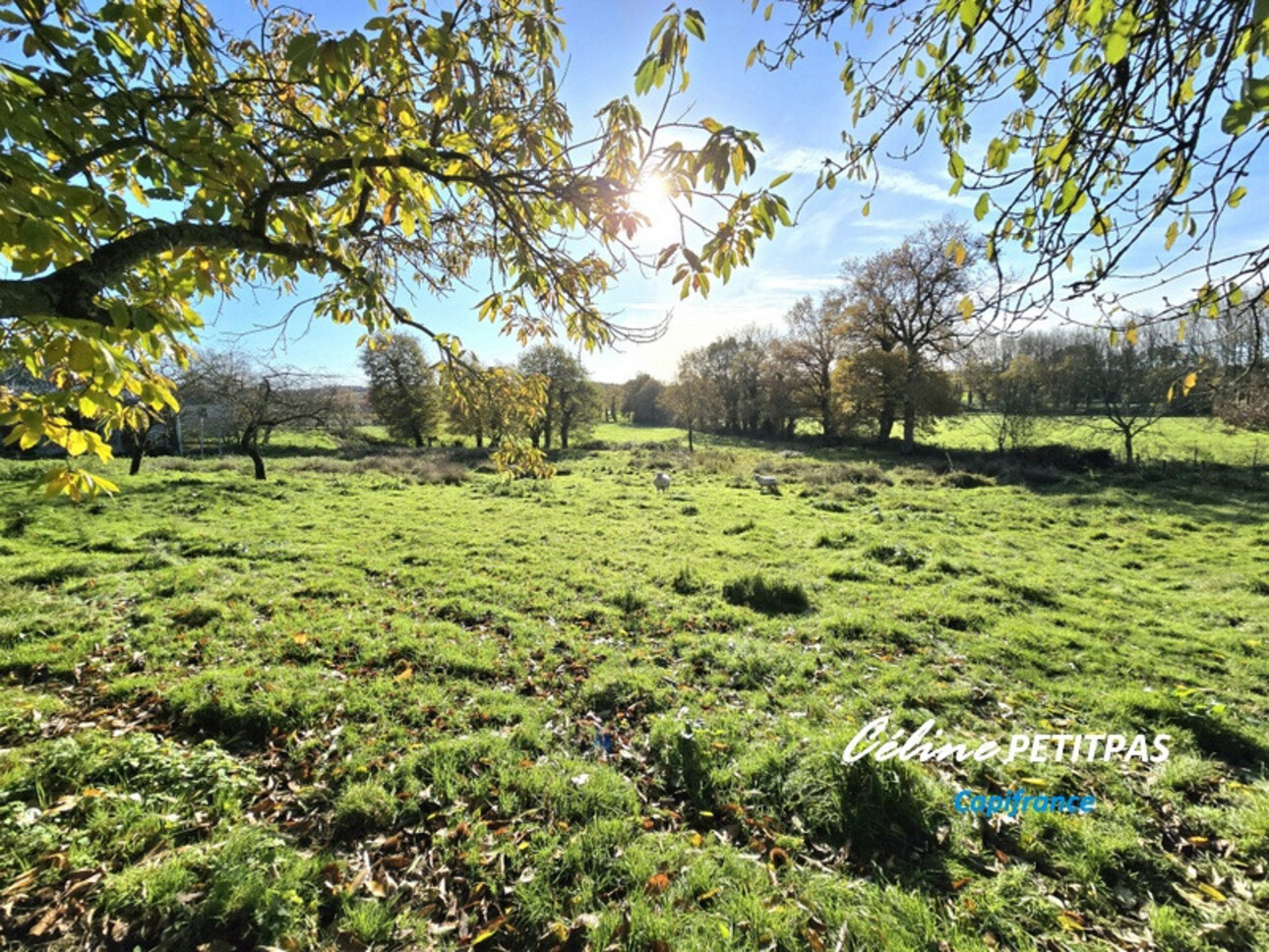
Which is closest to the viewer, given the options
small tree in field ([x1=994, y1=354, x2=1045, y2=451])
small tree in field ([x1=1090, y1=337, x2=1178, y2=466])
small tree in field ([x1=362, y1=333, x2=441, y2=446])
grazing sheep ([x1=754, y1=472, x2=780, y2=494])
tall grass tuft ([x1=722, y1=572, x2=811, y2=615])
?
tall grass tuft ([x1=722, y1=572, x2=811, y2=615])

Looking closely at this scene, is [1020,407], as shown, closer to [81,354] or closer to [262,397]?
[81,354]

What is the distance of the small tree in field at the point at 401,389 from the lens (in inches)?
1547

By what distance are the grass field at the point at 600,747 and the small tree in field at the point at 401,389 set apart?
30.4 metres

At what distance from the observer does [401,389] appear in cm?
3975

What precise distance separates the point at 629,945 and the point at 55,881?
3.29m

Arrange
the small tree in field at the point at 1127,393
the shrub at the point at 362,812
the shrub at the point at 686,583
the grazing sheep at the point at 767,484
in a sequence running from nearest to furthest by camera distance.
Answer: the shrub at the point at 362,812
the shrub at the point at 686,583
the grazing sheep at the point at 767,484
the small tree in field at the point at 1127,393

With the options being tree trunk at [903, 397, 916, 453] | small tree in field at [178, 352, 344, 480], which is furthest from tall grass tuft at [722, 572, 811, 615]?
tree trunk at [903, 397, 916, 453]

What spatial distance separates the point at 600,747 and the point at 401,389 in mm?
40579

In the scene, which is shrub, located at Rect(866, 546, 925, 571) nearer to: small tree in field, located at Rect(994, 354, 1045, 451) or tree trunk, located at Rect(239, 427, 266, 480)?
tree trunk, located at Rect(239, 427, 266, 480)

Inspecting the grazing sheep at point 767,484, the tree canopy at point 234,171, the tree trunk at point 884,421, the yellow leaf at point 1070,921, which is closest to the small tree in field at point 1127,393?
the tree trunk at point 884,421

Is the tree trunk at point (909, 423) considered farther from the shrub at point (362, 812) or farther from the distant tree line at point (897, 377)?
the shrub at point (362, 812)

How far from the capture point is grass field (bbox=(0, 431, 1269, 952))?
117 inches

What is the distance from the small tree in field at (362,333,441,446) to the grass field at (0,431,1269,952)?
30420mm

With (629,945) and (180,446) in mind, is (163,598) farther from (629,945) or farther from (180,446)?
(180,446)
